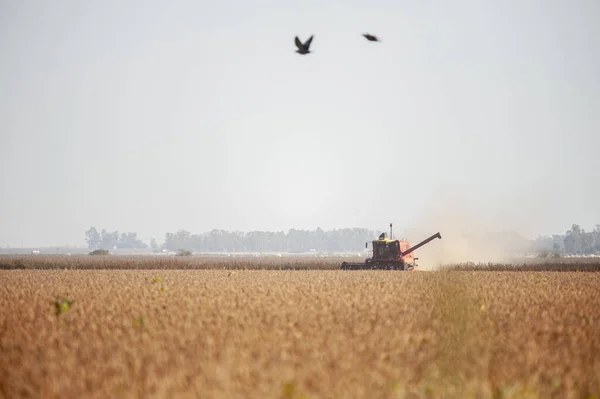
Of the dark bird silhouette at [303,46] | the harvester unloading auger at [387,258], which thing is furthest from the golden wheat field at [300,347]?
the harvester unloading auger at [387,258]

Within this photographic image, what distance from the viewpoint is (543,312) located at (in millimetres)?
17812

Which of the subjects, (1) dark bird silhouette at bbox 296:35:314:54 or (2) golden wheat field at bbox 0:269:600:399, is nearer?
(2) golden wheat field at bbox 0:269:600:399

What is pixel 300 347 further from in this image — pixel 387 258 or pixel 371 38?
pixel 387 258

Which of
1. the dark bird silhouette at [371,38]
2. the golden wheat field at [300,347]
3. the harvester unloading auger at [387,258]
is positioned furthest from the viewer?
the harvester unloading auger at [387,258]

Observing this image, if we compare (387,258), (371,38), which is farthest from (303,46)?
(387,258)

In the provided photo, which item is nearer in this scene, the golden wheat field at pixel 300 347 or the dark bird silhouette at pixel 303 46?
the golden wheat field at pixel 300 347

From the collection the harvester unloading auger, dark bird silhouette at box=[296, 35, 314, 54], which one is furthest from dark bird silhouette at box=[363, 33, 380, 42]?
the harvester unloading auger

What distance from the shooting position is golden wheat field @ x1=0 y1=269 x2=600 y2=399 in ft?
30.7

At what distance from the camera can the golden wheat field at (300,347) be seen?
934 cm

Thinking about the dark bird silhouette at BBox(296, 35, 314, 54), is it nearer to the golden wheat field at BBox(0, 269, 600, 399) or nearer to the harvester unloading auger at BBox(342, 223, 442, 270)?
the golden wheat field at BBox(0, 269, 600, 399)

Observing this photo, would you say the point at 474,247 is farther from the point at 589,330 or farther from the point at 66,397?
the point at 66,397

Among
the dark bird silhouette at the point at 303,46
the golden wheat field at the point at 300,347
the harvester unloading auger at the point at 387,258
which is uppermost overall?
the dark bird silhouette at the point at 303,46

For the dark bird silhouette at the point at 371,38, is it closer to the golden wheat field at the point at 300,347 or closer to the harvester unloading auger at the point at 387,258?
the golden wheat field at the point at 300,347

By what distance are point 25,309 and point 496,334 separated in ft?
38.8
